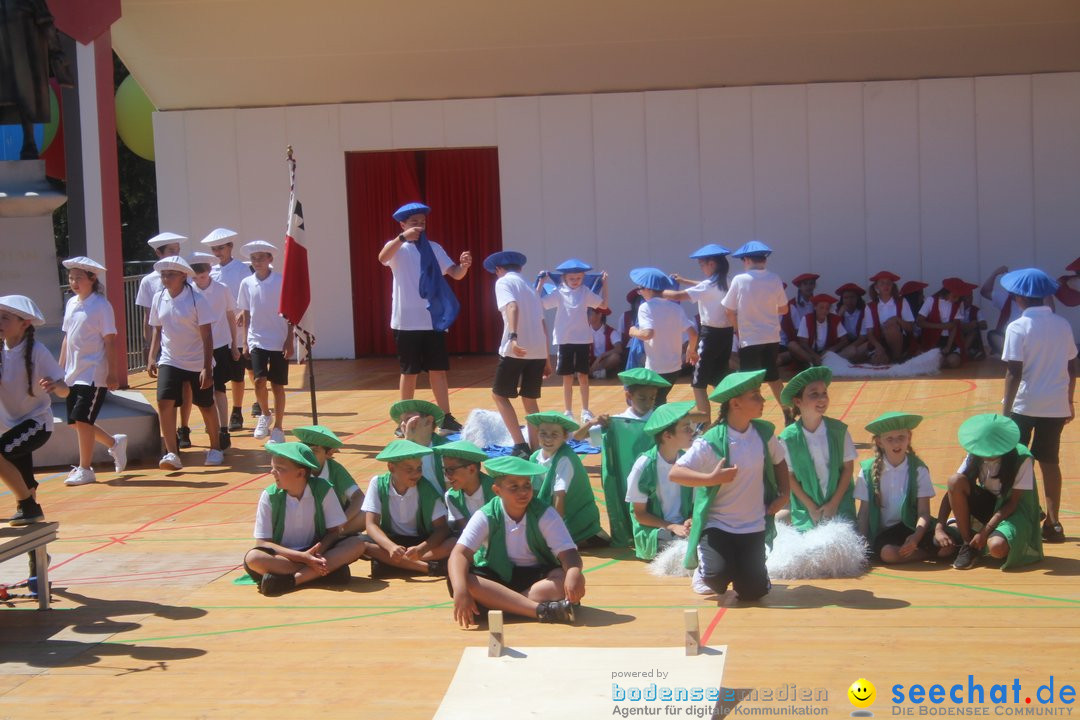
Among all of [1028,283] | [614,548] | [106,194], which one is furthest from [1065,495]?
[106,194]

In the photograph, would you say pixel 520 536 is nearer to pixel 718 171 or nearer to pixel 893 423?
pixel 893 423

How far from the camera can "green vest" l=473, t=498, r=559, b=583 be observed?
589cm

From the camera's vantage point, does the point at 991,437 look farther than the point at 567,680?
Yes

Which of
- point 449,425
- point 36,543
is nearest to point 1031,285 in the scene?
point 449,425

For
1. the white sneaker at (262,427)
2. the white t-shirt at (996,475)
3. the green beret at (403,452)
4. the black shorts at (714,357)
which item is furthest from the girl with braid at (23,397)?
the black shorts at (714,357)

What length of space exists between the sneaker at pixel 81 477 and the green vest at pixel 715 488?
5.29 metres

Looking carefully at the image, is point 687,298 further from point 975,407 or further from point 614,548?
point 614,548

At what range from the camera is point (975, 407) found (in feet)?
38.0

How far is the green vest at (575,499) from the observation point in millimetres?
6938

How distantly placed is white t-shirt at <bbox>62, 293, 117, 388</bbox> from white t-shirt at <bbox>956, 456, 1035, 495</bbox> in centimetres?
600

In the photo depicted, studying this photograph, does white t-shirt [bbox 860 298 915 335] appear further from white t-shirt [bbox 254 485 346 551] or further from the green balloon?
the green balloon

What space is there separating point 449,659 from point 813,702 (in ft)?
4.97

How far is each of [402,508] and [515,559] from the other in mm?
1020

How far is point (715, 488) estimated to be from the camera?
601 centimetres
